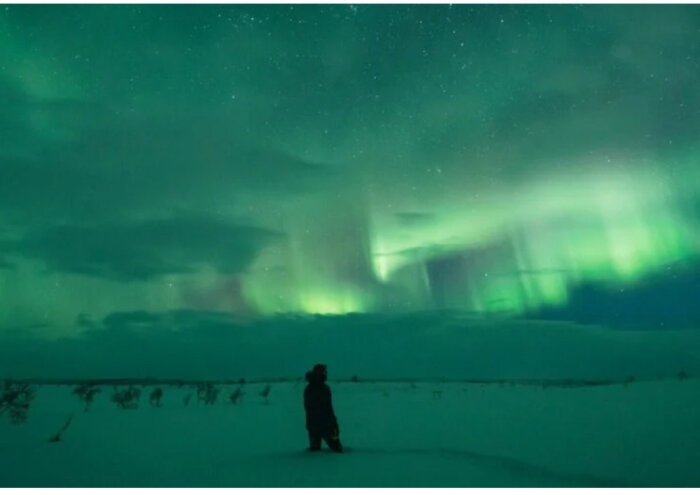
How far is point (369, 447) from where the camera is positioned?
14305mm

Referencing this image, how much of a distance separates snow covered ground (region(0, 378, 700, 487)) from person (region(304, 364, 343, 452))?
1.51 feet

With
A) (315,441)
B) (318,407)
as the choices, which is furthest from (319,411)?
(315,441)

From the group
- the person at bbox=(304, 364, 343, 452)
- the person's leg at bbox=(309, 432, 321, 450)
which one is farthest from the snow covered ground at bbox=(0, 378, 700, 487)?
the person at bbox=(304, 364, 343, 452)

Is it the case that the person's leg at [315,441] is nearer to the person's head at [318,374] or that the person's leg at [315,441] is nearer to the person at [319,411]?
the person at [319,411]

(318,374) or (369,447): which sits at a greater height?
(318,374)

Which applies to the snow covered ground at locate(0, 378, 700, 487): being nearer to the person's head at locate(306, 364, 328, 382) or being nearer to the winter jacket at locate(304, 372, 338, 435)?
the winter jacket at locate(304, 372, 338, 435)

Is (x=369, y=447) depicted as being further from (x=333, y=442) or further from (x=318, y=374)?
(x=318, y=374)

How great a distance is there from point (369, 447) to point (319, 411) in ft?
7.27

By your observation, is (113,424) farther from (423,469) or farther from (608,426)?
(608,426)

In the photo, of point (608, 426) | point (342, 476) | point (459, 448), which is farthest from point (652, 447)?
point (342, 476)

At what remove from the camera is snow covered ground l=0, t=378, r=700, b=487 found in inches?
443

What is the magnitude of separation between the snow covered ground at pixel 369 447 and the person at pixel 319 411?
1.51ft

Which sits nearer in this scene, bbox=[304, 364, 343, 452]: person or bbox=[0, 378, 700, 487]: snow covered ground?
bbox=[0, 378, 700, 487]: snow covered ground

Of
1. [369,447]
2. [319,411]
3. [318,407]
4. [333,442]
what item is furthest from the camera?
[369,447]
